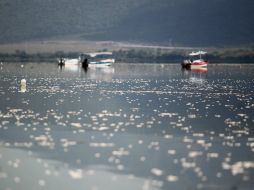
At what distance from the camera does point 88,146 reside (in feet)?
126

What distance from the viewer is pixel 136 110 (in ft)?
209

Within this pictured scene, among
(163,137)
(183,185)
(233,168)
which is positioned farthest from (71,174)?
(163,137)

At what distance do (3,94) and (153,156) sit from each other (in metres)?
53.2

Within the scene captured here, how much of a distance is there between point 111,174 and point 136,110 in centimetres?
3305

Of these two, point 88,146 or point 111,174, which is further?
point 88,146

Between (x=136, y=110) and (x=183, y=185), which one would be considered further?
(x=136, y=110)

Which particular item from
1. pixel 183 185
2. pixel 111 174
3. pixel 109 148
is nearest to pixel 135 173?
pixel 111 174

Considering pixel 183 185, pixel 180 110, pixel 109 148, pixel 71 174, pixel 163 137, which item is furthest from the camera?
pixel 180 110

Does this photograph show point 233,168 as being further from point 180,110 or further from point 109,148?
point 180,110

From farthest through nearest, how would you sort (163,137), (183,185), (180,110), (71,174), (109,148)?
(180,110), (163,137), (109,148), (71,174), (183,185)

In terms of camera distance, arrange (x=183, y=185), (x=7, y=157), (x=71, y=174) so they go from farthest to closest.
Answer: (x=7, y=157) → (x=71, y=174) → (x=183, y=185)

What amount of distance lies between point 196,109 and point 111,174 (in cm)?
3490

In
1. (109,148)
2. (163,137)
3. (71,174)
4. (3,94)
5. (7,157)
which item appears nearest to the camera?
(71,174)

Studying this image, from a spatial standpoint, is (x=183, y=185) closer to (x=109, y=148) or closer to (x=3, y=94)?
(x=109, y=148)
